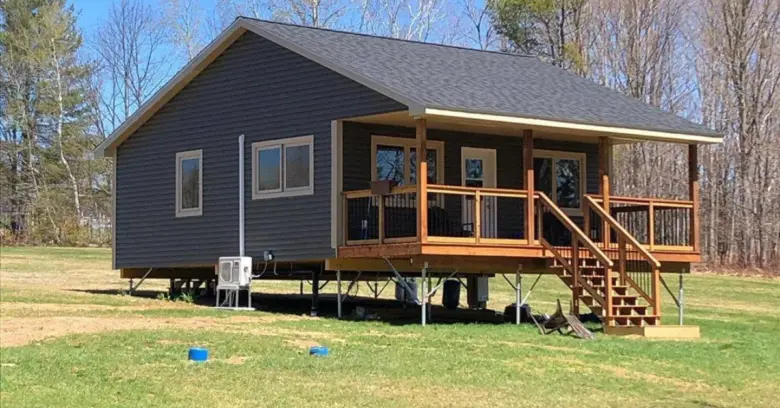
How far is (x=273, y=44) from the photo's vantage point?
22.8m

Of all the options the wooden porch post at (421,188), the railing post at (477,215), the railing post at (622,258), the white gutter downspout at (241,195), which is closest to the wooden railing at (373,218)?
the wooden porch post at (421,188)

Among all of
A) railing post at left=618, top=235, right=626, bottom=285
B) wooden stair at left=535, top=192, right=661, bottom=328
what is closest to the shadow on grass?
wooden stair at left=535, top=192, right=661, bottom=328

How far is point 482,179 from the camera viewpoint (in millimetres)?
24203

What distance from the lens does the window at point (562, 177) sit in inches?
987

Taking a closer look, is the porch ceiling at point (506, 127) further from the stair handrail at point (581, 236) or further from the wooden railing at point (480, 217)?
the stair handrail at point (581, 236)

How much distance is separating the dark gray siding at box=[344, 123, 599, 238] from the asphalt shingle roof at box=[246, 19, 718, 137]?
117cm

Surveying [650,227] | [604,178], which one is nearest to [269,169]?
[604,178]

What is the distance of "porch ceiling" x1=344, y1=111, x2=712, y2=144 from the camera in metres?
20.1

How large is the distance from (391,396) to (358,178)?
30.7 feet

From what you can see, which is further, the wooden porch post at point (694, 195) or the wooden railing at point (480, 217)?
the wooden porch post at point (694, 195)

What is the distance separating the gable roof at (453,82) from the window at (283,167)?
5.53ft

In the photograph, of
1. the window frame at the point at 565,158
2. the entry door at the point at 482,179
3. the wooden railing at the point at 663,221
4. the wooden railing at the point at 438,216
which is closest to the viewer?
the wooden railing at the point at 438,216

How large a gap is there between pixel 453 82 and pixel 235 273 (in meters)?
5.29

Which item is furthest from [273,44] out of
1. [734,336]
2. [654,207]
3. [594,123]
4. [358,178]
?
[734,336]
